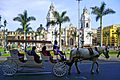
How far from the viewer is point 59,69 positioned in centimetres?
1592

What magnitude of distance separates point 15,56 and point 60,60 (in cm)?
247

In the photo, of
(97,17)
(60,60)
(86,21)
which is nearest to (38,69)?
(60,60)

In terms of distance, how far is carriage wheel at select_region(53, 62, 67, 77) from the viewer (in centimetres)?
1582

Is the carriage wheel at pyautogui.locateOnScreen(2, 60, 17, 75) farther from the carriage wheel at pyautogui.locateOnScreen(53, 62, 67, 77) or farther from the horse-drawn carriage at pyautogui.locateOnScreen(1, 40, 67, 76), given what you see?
the carriage wheel at pyautogui.locateOnScreen(53, 62, 67, 77)

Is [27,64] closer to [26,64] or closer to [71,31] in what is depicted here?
[26,64]

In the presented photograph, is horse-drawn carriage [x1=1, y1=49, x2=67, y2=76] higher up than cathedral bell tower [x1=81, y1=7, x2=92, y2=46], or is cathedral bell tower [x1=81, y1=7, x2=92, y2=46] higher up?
cathedral bell tower [x1=81, y1=7, x2=92, y2=46]

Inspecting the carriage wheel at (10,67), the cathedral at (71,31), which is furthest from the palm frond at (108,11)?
the cathedral at (71,31)

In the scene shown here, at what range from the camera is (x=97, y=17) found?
60.6 metres

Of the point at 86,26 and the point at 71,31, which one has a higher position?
the point at 86,26

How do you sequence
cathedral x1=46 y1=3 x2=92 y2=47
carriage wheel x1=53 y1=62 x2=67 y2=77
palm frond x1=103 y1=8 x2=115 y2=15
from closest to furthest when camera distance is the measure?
carriage wheel x1=53 y1=62 x2=67 y2=77 → palm frond x1=103 y1=8 x2=115 y2=15 → cathedral x1=46 y1=3 x2=92 y2=47

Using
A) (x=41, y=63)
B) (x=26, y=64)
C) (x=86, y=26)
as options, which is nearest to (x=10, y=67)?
(x=26, y=64)

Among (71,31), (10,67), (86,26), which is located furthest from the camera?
(71,31)

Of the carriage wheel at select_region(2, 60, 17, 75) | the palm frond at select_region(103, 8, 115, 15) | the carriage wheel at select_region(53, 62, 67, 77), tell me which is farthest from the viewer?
the palm frond at select_region(103, 8, 115, 15)

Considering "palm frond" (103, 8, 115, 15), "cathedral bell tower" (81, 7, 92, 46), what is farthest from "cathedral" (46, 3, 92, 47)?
"palm frond" (103, 8, 115, 15)
